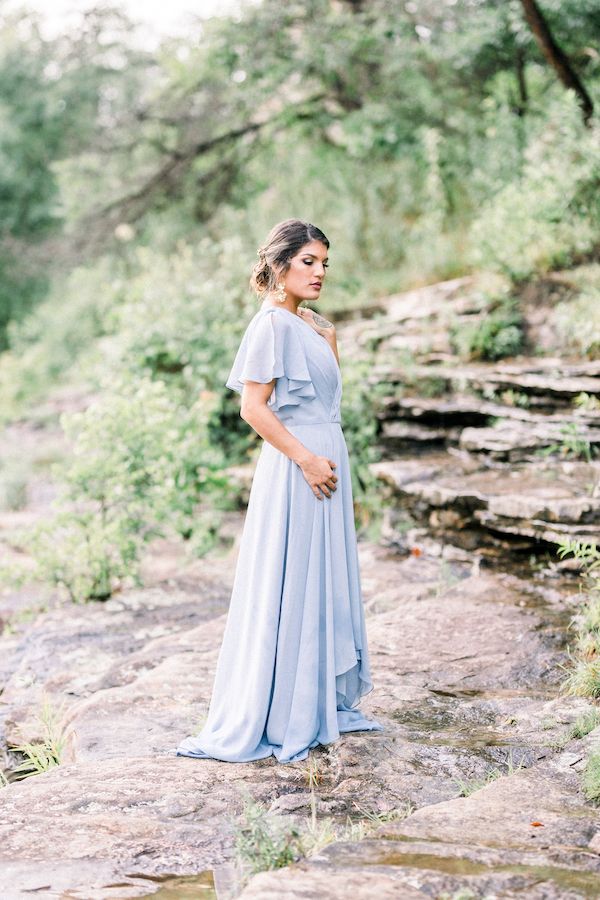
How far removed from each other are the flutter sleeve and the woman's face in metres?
0.12

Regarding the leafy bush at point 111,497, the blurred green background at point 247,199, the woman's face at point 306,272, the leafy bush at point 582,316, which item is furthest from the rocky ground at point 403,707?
the woman's face at point 306,272

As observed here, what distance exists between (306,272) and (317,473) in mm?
775

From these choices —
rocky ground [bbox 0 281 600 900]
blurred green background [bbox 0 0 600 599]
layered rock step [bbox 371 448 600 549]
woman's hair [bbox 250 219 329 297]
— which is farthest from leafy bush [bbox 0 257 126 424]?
woman's hair [bbox 250 219 329 297]

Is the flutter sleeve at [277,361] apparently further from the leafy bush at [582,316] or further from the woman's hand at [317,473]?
the leafy bush at [582,316]

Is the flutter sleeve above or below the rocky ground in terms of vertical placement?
above

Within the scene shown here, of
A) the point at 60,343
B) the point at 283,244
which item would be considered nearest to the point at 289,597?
the point at 283,244

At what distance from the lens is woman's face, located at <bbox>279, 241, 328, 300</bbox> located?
3.35 metres

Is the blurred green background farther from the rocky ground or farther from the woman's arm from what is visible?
the woman's arm

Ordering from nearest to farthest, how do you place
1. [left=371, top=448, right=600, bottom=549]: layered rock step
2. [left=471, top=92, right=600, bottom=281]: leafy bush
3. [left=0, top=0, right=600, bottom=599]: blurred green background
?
[left=371, top=448, right=600, bottom=549]: layered rock step, [left=0, top=0, right=600, bottom=599]: blurred green background, [left=471, top=92, right=600, bottom=281]: leafy bush

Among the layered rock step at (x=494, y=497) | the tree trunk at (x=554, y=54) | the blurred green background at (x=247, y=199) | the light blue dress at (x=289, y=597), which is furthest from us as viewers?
the tree trunk at (x=554, y=54)

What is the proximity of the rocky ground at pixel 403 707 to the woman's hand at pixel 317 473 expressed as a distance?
0.98 metres

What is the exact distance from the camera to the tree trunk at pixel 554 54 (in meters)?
7.12

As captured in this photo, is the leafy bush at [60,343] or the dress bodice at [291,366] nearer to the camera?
the dress bodice at [291,366]

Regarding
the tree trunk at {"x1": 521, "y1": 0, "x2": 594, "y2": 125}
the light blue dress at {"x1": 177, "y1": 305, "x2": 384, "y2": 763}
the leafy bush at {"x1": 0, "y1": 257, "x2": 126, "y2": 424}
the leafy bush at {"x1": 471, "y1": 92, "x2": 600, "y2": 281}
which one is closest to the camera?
the light blue dress at {"x1": 177, "y1": 305, "x2": 384, "y2": 763}
